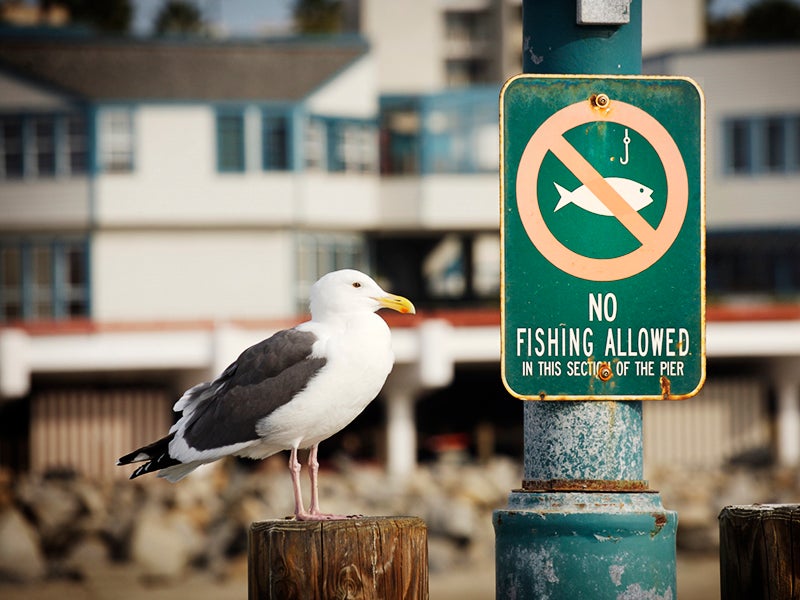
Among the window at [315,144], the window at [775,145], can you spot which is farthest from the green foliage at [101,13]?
the window at [775,145]

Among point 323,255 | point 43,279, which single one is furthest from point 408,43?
point 43,279

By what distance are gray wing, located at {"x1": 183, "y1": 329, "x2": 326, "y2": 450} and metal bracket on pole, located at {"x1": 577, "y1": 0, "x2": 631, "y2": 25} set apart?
1.78m

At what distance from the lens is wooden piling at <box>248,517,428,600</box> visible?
207 inches

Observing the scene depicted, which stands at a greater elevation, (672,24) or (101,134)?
(672,24)

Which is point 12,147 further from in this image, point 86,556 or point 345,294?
point 345,294

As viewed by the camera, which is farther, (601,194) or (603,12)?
(603,12)

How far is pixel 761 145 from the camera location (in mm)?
47000

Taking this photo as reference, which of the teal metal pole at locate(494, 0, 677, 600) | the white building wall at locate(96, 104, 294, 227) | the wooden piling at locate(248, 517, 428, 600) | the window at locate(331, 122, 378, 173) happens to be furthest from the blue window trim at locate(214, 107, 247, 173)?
the wooden piling at locate(248, 517, 428, 600)

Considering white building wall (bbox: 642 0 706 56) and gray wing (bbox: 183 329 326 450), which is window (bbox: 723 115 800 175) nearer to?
white building wall (bbox: 642 0 706 56)

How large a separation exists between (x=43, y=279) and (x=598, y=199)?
39148 millimetres

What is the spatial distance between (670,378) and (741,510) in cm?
49

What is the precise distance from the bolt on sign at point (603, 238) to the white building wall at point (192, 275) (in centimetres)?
3737

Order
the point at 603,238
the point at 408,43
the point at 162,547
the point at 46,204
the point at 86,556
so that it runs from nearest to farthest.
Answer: the point at 603,238, the point at 162,547, the point at 86,556, the point at 46,204, the point at 408,43

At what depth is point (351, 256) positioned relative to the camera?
150ft
